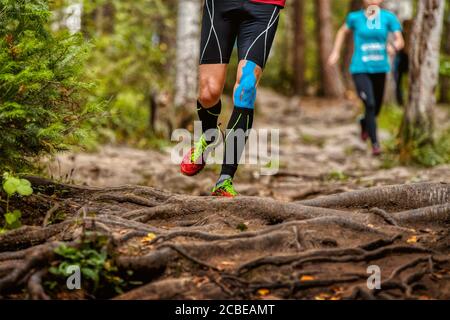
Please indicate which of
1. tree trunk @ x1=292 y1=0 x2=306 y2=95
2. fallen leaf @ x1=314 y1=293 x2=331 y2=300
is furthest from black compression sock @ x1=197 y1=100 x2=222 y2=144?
tree trunk @ x1=292 y1=0 x2=306 y2=95

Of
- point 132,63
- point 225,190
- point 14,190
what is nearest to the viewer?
point 14,190

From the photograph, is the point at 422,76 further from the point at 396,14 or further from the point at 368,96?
the point at 396,14

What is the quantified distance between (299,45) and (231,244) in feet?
73.5

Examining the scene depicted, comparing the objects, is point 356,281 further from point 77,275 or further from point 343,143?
point 343,143

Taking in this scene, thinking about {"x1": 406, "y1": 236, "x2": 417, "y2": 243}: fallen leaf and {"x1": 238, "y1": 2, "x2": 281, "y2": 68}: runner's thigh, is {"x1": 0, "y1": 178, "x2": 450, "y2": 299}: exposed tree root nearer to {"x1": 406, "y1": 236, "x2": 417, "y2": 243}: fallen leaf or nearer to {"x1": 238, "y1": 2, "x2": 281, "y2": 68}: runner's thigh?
{"x1": 406, "y1": 236, "x2": 417, "y2": 243}: fallen leaf

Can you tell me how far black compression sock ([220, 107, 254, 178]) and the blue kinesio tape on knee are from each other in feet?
0.18

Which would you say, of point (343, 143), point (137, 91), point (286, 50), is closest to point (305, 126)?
point (343, 143)

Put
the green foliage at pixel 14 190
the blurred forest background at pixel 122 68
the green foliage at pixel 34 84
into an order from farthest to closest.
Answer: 1. the blurred forest background at pixel 122 68
2. the green foliage at pixel 34 84
3. the green foliage at pixel 14 190

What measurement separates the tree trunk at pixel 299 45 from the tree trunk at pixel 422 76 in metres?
16.1

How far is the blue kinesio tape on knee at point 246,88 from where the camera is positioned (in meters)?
4.79

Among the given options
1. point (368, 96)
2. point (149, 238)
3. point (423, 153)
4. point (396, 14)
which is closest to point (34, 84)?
point (149, 238)

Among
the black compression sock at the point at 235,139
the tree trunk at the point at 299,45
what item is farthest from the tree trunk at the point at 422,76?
the tree trunk at the point at 299,45

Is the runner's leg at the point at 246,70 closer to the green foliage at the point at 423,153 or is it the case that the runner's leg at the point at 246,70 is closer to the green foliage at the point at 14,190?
the green foliage at the point at 14,190

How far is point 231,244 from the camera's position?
367cm
